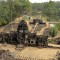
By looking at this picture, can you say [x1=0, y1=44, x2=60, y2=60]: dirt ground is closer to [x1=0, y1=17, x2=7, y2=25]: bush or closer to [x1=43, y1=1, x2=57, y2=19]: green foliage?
[x1=0, y1=17, x2=7, y2=25]: bush

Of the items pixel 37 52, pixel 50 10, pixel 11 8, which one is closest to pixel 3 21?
pixel 11 8

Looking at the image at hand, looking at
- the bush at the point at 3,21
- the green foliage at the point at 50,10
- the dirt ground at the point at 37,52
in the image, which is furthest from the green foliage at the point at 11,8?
the dirt ground at the point at 37,52

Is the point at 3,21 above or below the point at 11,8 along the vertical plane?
below

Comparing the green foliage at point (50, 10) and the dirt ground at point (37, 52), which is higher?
the green foliage at point (50, 10)

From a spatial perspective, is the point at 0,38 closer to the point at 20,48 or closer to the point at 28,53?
the point at 20,48

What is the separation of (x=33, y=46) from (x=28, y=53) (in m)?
3.66

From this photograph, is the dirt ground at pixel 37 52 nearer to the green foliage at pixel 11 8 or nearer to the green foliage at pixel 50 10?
the green foliage at pixel 11 8

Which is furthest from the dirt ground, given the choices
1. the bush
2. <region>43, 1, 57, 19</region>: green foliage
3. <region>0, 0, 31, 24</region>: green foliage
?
<region>43, 1, 57, 19</region>: green foliage

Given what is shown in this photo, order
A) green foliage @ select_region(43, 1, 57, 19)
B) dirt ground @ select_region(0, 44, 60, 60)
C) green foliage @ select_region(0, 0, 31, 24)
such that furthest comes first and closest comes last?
green foliage @ select_region(43, 1, 57, 19) < green foliage @ select_region(0, 0, 31, 24) < dirt ground @ select_region(0, 44, 60, 60)

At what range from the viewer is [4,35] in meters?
32.2

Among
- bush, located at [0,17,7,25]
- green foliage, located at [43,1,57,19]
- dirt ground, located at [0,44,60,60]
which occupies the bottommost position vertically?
dirt ground, located at [0,44,60,60]

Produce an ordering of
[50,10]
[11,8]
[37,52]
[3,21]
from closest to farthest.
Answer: [37,52] < [3,21] < [11,8] < [50,10]

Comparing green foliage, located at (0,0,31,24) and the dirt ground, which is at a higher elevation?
green foliage, located at (0,0,31,24)

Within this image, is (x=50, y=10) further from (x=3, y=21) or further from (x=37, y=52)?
(x=37, y=52)
